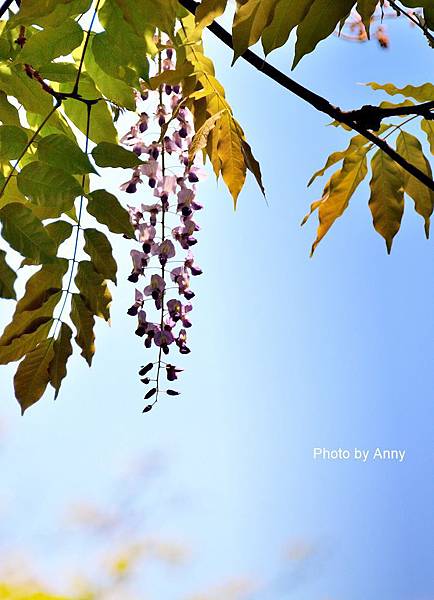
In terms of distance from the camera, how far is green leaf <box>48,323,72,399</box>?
2.13ft

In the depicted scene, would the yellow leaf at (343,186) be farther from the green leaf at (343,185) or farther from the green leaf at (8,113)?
the green leaf at (8,113)

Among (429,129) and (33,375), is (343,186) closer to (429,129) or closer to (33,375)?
(429,129)

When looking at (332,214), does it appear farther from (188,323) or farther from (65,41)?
(65,41)

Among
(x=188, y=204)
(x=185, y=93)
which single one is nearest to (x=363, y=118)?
(x=185, y=93)

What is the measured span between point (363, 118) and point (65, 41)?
23 centimetres

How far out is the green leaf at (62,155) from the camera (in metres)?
0.56

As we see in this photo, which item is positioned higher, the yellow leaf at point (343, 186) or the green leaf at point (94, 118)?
the green leaf at point (94, 118)

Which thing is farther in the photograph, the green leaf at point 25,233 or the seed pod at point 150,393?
the seed pod at point 150,393

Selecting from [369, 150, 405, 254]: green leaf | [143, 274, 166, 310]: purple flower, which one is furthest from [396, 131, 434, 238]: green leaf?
[143, 274, 166, 310]: purple flower

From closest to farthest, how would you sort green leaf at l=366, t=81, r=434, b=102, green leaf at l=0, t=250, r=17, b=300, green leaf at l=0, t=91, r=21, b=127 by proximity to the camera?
green leaf at l=0, t=250, r=17, b=300 < green leaf at l=0, t=91, r=21, b=127 < green leaf at l=366, t=81, r=434, b=102

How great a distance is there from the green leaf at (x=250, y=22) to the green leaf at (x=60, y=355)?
13.0 inches

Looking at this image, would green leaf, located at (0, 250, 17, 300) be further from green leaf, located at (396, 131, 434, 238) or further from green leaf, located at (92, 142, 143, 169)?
green leaf, located at (396, 131, 434, 238)

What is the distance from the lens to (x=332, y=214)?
74 centimetres

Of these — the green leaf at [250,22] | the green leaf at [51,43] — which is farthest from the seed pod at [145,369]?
the green leaf at [250,22]
